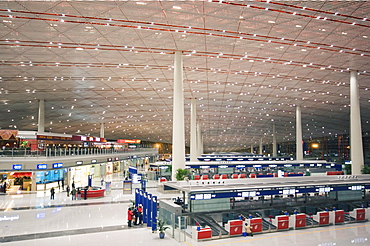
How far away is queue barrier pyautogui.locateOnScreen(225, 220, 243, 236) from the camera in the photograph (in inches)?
569

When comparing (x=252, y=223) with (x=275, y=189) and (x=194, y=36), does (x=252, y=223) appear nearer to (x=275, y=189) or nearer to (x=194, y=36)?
(x=275, y=189)

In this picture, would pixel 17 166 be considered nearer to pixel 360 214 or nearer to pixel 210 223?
pixel 210 223

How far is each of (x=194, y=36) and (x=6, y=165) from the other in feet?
61.4

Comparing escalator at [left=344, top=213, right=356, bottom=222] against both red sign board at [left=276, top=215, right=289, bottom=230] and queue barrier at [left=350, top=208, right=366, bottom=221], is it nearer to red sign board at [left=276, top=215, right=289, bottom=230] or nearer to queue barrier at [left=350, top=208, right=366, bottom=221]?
queue barrier at [left=350, top=208, right=366, bottom=221]

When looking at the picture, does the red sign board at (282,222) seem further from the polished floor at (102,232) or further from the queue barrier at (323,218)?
the queue barrier at (323,218)

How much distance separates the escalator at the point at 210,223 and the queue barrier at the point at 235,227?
246mm

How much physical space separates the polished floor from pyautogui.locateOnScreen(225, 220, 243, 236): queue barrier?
0.41m

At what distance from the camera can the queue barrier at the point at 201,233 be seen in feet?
44.7

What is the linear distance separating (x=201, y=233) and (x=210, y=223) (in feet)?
6.67

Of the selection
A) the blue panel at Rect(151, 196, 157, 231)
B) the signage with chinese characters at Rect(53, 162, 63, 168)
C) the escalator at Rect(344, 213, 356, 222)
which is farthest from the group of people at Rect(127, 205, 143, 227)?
the signage with chinese characters at Rect(53, 162, 63, 168)

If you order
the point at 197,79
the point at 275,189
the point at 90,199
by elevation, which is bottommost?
the point at 90,199

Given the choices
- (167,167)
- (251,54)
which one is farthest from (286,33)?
(167,167)

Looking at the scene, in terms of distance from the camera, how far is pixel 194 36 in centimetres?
2091

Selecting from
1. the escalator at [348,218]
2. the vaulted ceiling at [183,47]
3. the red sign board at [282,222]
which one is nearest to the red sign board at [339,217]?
the escalator at [348,218]
